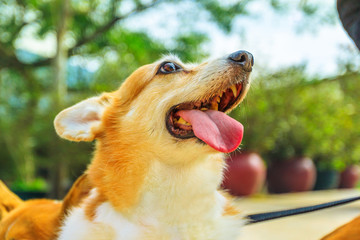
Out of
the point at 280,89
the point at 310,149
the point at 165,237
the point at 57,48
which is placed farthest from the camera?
the point at 310,149

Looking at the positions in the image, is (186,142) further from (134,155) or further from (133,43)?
(133,43)

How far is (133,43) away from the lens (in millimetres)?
7129

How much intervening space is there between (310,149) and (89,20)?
5514mm

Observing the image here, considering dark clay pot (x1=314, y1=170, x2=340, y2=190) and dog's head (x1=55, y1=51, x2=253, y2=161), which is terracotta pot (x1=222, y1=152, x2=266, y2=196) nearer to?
dark clay pot (x1=314, y1=170, x2=340, y2=190)

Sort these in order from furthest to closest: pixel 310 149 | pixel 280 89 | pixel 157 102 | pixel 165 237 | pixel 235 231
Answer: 1. pixel 310 149
2. pixel 280 89
3. pixel 157 102
4. pixel 235 231
5. pixel 165 237

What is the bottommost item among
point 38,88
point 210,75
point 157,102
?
point 38,88

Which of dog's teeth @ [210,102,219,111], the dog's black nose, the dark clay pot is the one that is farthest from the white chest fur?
the dark clay pot

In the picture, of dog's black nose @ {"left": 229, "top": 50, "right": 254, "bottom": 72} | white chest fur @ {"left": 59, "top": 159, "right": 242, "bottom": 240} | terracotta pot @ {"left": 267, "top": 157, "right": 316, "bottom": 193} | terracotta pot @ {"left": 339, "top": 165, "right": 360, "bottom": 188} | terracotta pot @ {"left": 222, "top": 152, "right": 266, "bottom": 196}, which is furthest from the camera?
terracotta pot @ {"left": 339, "top": 165, "right": 360, "bottom": 188}

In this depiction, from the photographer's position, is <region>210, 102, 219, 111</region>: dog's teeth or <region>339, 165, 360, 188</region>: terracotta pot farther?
<region>339, 165, 360, 188</region>: terracotta pot

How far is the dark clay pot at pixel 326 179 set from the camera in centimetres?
897

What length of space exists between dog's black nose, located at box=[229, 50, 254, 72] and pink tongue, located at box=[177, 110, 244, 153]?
24 centimetres

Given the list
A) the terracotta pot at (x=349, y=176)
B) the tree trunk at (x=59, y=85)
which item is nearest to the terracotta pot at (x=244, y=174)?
the tree trunk at (x=59, y=85)

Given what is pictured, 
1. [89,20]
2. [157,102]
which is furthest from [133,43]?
[157,102]

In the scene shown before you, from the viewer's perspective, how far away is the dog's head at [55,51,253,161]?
4.66ft
